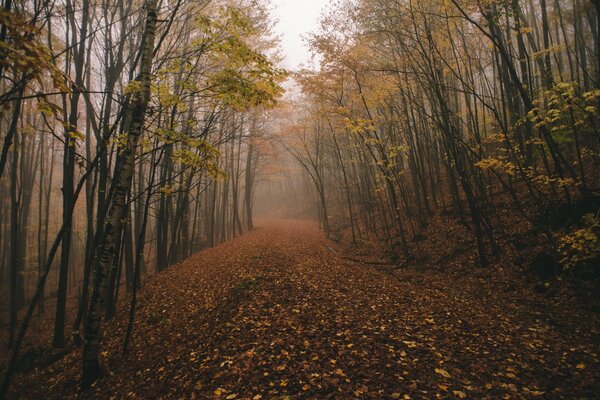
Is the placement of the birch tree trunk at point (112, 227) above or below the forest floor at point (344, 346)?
above

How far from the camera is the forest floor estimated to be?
3.65 meters

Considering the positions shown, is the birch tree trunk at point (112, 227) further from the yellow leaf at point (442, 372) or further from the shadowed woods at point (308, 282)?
the yellow leaf at point (442, 372)

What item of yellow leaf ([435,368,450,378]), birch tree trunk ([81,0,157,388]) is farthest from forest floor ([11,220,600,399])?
birch tree trunk ([81,0,157,388])

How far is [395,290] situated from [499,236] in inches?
165

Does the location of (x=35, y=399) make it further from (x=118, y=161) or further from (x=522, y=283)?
(x=522, y=283)

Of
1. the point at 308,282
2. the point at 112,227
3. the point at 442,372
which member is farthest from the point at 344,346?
the point at 112,227

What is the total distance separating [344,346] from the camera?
448cm

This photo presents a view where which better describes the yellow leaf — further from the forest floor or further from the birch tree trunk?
the birch tree trunk

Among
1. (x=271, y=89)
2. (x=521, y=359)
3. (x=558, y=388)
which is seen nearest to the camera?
(x=558, y=388)

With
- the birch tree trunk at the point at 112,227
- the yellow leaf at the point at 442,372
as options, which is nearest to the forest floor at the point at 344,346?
the yellow leaf at the point at 442,372

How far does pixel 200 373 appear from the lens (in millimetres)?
4129

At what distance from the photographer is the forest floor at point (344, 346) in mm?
3650

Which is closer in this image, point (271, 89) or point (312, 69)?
point (271, 89)

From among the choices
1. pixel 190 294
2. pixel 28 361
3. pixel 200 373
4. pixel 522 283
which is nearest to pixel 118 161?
pixel 190 294
